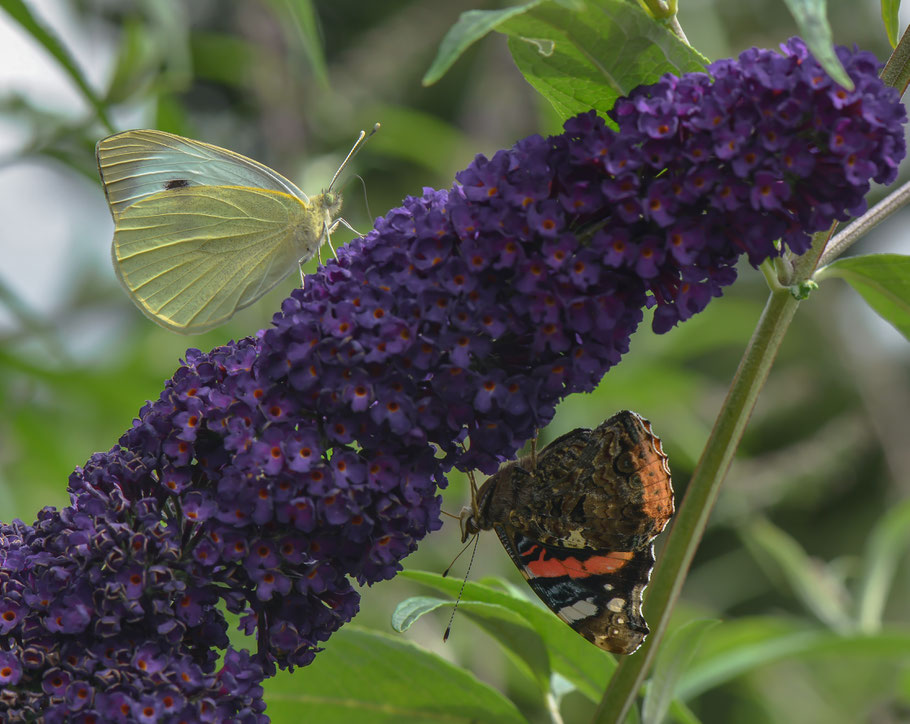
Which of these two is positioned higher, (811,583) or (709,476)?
(709,476)

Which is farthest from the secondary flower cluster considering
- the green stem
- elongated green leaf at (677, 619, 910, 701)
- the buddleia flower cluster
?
elongated green leaf at (677, 619, 910, 701)

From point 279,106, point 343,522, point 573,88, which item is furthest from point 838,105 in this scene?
point 279,106

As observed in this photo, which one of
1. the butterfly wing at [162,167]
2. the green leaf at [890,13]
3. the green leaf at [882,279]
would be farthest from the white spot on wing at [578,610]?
the butterfly wing at [162,167]

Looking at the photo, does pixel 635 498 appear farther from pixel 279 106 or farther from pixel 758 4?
pixel 758 4

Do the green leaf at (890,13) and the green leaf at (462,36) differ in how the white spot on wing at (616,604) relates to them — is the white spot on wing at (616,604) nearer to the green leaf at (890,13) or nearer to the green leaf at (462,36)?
the green leaf at (462,36)

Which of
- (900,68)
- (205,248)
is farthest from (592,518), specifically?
(205,248)

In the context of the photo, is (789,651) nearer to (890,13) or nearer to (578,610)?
(578,610)
